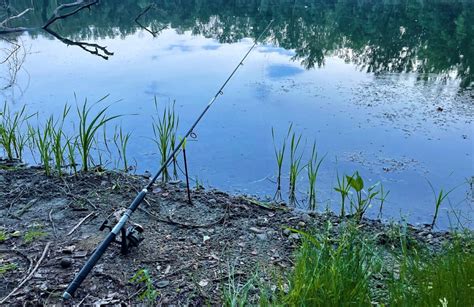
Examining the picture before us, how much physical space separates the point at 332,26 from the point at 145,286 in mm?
7780

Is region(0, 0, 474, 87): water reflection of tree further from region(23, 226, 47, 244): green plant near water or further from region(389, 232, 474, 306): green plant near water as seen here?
region(23, 226, 47, 244): green plant near water

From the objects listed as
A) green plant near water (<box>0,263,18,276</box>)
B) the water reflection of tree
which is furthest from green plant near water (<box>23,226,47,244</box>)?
the water reflection of tree

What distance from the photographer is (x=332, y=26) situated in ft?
28.7

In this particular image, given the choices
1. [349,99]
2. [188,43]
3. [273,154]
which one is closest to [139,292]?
[273,154]

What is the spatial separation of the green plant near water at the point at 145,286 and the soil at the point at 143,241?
0.7 inches

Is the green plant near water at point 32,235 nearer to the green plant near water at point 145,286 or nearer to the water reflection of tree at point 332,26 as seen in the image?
the green plant near water at point 145,286

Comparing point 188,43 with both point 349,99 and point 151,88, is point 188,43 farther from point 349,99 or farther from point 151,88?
point 349,99

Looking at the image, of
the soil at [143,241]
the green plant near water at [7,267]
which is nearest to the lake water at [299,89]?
the soil at [143,241]

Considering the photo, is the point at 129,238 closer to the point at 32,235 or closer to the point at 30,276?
the point at 30,276

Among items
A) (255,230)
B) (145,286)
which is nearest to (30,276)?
(145,286)

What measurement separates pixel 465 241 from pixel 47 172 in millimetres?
2643

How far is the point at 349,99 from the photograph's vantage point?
17.2 feet

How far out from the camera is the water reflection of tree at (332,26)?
22.3 feet

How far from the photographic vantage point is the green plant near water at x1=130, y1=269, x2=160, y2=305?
74.1 inches
